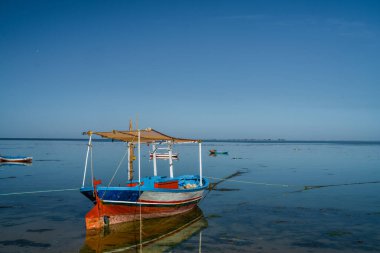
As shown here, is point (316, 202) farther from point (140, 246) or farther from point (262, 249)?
point (140, 246)

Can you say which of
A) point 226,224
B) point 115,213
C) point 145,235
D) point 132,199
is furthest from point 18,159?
point 226,224

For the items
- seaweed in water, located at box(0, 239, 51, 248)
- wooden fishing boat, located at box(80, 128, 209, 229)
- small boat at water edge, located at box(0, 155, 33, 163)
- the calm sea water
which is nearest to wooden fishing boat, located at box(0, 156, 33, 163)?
small boat at water edge, located at box(0, 155, 33, 163)

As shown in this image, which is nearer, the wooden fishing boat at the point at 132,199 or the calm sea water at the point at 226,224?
the calm sea water at the point at 226,224

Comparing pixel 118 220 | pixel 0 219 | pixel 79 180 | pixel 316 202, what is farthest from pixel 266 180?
pixel 0 219

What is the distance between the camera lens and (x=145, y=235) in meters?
14.9

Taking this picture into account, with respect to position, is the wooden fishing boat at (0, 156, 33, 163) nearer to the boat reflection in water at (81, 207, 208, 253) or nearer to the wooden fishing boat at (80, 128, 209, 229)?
the wooden fishing boat at (80, 128, 209, 229)

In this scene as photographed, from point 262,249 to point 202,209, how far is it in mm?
8495

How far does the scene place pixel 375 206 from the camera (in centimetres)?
2214

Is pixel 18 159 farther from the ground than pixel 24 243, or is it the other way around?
pixel 18 159

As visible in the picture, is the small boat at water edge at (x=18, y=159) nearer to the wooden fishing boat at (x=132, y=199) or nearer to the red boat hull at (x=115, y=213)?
the wooden fishing boat at (x=132, y=199)

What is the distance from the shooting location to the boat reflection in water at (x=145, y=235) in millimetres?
13359

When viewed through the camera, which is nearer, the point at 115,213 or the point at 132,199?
the point at 132,199

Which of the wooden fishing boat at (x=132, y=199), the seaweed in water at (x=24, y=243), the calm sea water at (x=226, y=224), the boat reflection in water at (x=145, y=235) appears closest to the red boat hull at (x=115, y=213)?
the wooden fishing boat at (x=132, y=199)

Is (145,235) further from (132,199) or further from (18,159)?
(18,159)
